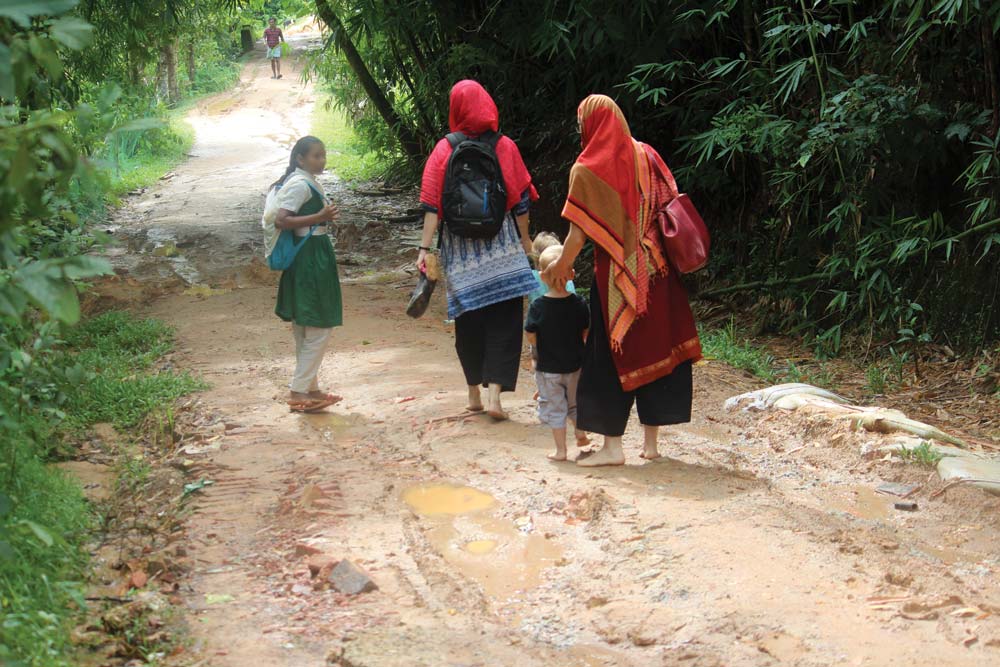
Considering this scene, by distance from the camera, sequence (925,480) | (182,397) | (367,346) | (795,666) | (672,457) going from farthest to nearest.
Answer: (367,346) → (182,397) → (672,457) → (925,480) → (795,666)

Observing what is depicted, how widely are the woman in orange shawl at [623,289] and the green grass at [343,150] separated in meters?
11.5

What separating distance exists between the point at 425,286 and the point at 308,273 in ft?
2.32

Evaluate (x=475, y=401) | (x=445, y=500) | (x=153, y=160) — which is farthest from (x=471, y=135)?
(x=153, y=160)

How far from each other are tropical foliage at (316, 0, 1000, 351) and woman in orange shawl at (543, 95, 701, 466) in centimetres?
242

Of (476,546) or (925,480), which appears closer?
(476,546)

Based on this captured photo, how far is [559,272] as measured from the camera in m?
4.30

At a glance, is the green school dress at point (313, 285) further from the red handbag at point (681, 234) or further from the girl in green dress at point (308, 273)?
the red handbag at point (681, 234)

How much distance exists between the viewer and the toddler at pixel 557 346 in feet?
14.8

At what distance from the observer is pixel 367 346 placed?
720 centimetres

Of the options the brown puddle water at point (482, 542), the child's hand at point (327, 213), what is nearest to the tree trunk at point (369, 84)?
the child's hand at point (327, 213)

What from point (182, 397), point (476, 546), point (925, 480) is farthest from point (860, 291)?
point (182, 397)

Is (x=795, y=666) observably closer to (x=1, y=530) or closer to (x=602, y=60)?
(x=1, y=530)

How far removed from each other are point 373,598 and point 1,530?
115 cm

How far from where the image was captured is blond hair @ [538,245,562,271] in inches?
175
